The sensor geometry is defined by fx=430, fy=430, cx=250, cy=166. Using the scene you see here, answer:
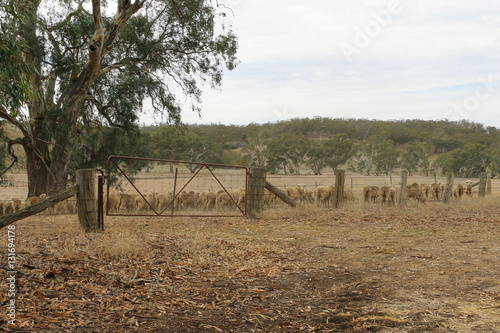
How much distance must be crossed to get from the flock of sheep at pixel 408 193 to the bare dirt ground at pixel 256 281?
6423mm

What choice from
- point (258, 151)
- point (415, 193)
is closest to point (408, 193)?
point (415, 193)

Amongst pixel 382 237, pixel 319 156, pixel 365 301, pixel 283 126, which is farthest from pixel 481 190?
pixel 283 126

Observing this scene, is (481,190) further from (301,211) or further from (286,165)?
(286,165)

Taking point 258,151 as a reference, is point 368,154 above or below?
above

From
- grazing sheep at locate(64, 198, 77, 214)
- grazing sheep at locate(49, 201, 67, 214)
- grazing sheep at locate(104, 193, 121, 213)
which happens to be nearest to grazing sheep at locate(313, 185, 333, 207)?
grazing sheep at locate(104, 193, 121, 213)

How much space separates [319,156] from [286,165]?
12.1 feet

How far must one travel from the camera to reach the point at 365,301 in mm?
4887

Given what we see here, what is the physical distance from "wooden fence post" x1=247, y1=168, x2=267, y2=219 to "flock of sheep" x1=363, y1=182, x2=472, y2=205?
6.11 metres

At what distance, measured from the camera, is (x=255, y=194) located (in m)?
12.0

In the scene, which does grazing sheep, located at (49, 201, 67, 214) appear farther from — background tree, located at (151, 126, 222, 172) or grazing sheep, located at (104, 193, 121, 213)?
background tree, located at (151, 126, 222, 172)

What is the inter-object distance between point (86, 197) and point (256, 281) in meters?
4.21

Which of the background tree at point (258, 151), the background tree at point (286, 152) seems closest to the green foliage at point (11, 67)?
the background tree at point (258, 151)

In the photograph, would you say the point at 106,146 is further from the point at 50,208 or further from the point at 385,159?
the point at 385,159

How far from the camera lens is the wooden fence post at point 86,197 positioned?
27.1 ft
